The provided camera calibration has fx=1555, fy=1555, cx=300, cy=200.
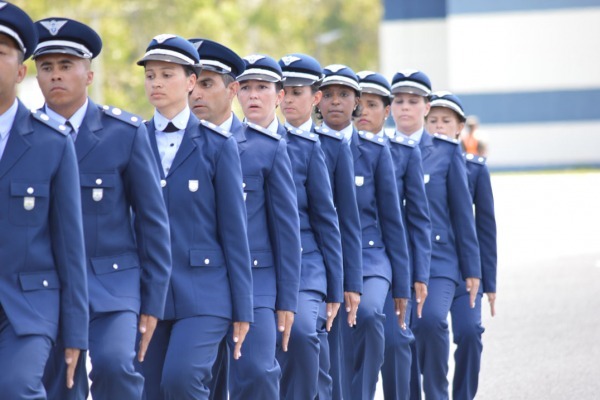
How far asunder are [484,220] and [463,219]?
0.42 m

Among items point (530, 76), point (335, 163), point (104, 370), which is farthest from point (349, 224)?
point (530, 76)

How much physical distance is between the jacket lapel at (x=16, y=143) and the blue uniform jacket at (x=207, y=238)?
1.27 metres

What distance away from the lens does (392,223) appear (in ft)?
30.8

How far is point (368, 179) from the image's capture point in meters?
9.46

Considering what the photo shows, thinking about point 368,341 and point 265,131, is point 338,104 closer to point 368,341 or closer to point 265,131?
point 368,341

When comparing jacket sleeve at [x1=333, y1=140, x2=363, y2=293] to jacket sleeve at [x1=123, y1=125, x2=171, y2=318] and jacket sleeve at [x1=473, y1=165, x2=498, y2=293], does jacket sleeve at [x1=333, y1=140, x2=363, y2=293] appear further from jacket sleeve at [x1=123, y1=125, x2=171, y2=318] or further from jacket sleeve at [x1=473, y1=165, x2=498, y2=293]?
jacket sleeve at [x1=123, y1=125, x2=171, y2=318]

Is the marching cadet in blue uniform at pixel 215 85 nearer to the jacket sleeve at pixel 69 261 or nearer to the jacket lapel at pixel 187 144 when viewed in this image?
the jacket lapel at pixel 187 144

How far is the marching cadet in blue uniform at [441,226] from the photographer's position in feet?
32.6

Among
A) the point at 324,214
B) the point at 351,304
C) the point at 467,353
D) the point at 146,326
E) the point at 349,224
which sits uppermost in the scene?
the point at 324,214

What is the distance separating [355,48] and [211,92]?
8127 centimetres

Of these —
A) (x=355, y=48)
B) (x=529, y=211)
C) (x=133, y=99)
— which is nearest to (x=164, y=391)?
(x=529, y=211)

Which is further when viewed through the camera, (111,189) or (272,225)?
(272,225)

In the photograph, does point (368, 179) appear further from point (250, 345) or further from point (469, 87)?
point (469, 87)

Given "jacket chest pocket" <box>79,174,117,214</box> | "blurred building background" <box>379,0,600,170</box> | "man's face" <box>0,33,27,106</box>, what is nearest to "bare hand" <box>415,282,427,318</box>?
"jacket chest pocket" <box>79,174,117,214</box>
